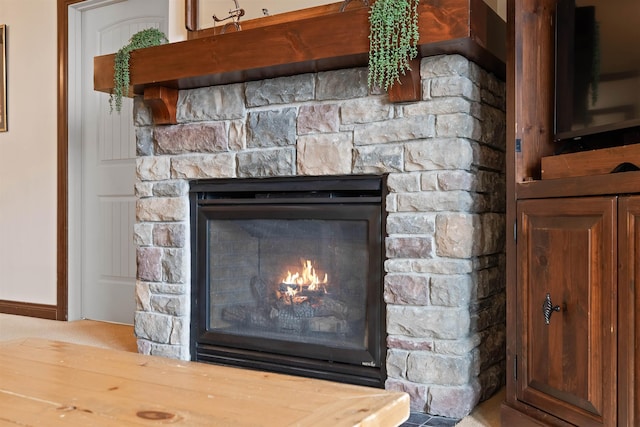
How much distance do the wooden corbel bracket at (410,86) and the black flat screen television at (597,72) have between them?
1.58ft

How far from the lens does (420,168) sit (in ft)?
7.35

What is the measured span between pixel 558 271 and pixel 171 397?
1.27 metres

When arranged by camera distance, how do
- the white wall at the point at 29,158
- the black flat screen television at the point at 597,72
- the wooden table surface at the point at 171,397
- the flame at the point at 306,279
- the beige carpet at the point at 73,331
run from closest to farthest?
the wooden table surface at the point at 171,397 < the black flat screen television at the point at 597,72 < the flame at the point at 306,279 < the beige carpet at the point at 73,331 < the white wall at the point at 29,158

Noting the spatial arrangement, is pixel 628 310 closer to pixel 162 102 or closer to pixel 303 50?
pixel 303 50

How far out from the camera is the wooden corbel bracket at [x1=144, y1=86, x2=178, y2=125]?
9.06 feet

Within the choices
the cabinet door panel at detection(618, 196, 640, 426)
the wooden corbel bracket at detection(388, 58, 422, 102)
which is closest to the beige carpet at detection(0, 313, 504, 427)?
the wooden corbel bracket at detection(388, 58, 422, 102)

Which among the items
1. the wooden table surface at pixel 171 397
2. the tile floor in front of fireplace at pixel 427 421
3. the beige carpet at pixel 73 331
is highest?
the wooden table surface at pixel 171 397

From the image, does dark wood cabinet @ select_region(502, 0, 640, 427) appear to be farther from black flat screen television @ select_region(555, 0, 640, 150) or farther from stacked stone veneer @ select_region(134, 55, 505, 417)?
stacked stone veneer @ select_region(134, 55, 505, 417)

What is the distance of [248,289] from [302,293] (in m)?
0.29

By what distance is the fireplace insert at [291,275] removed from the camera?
2.40m

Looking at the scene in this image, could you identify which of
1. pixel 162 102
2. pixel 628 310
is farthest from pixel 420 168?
pixel 162 102

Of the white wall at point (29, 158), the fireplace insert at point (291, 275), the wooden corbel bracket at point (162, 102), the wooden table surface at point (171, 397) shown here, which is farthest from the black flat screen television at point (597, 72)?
the white wall at point (29, 158)

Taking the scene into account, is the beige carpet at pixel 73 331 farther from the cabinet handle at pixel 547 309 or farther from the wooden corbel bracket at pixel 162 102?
the cabinet handle at pixel 547 309

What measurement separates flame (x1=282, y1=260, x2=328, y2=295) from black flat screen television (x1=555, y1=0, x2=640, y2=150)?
1.10 meters
